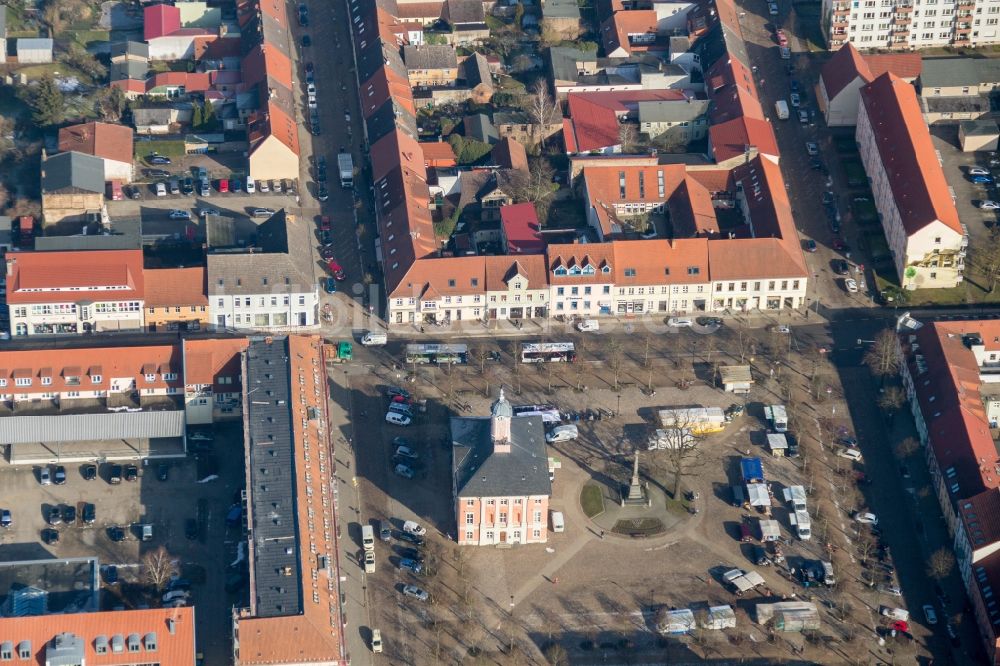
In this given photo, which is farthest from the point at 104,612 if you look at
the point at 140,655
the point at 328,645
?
the point at 328,645

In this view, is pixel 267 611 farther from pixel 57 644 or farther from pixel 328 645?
pixel 57 644

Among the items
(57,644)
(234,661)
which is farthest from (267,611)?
(57,644)

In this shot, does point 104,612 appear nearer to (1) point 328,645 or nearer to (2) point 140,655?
(2) point 140,655

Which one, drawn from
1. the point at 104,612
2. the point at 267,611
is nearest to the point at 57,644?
the point at 104,612

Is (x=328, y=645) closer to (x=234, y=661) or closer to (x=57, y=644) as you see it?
(x=234, y=661)
